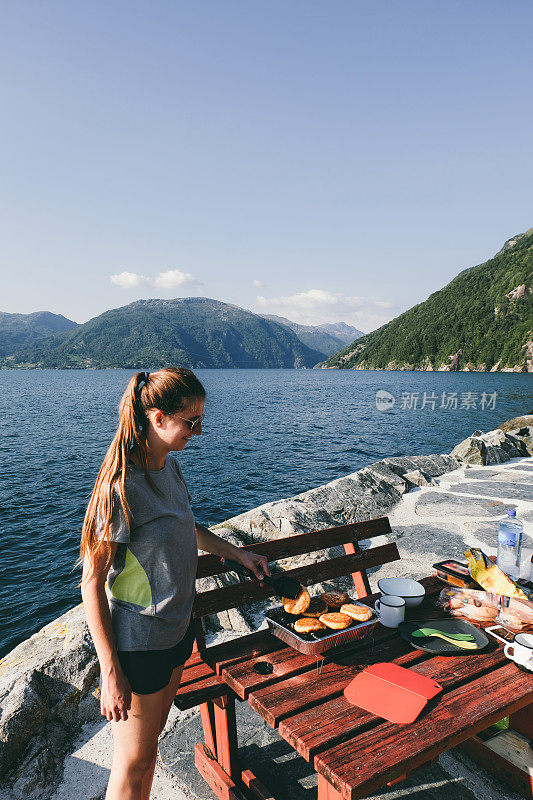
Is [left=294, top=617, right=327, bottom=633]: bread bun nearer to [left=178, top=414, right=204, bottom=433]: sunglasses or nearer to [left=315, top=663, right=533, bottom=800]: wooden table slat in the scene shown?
[left=315, top=663, right=533, bottom=800]: wooden table slat

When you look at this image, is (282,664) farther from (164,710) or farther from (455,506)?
(455,506)

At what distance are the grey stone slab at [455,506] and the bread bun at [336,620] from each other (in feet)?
18.9

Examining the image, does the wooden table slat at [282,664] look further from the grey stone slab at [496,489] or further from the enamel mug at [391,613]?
the grey stone slab at [496,489]

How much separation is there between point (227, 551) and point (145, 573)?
92cm

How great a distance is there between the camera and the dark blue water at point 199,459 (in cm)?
1142

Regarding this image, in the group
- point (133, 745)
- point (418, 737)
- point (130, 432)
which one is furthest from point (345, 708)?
point (130, 432)

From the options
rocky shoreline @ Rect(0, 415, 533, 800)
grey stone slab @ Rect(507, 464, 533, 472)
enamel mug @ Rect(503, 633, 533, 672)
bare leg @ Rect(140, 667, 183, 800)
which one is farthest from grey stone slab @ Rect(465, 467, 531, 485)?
bare leg @ Rect(140, 667, 183, 800)

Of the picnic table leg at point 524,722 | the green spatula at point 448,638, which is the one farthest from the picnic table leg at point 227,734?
the picnic table leg at point 524,722

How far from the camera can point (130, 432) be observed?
2.07 metres

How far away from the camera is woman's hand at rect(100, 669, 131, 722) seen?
6.25 ft

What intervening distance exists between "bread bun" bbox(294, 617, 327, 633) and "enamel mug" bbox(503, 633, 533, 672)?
3.28 ft

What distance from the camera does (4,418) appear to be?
142 ft

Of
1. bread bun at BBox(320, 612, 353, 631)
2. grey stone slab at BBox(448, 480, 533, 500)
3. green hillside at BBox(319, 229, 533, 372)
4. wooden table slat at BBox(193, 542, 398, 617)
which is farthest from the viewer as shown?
green hillside at BBox(319, 229, 533, 372)

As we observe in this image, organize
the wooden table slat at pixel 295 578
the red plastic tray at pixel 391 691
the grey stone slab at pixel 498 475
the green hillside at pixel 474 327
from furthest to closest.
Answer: the green hillside at pixel 474 327 → the grey stone slab at pixel 498 475 → the wooden table slat at pixel 295 578 → the red plastic tray at pixel 391 691
